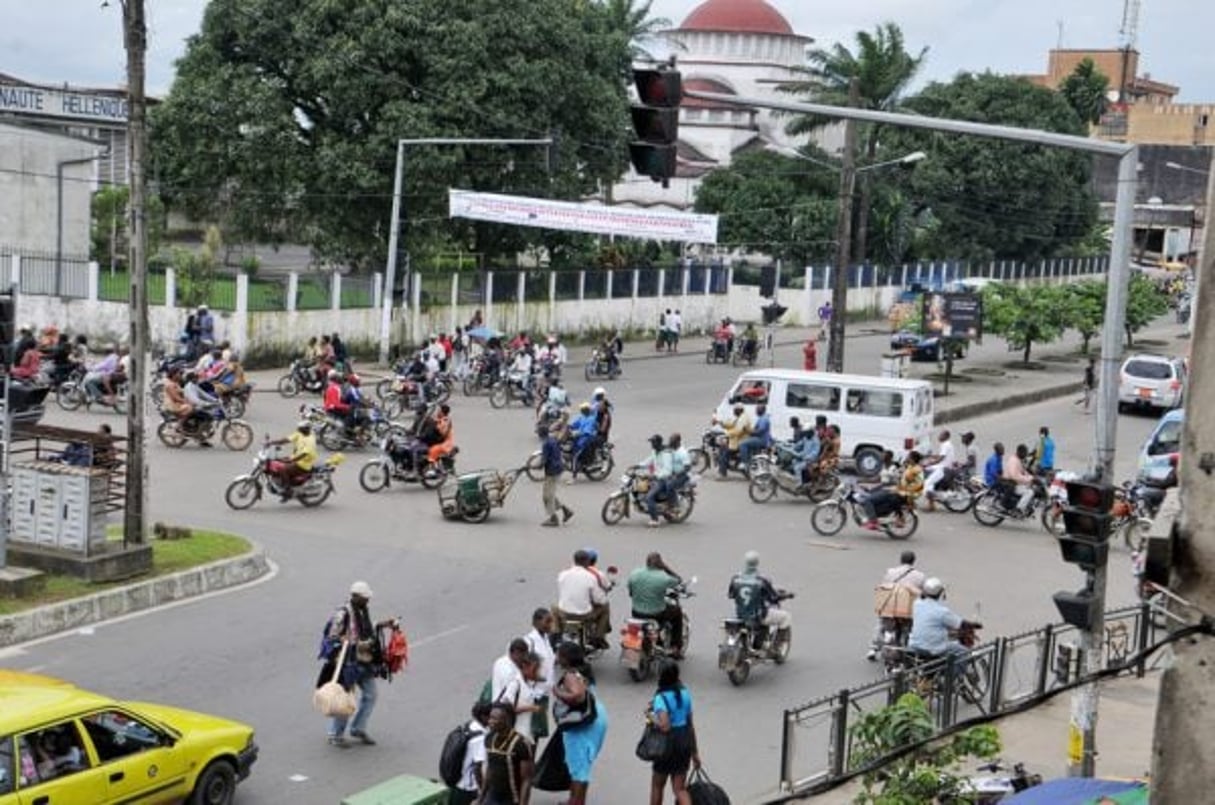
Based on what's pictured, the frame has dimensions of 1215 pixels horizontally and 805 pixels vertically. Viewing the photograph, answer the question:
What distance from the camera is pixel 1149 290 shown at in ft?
174

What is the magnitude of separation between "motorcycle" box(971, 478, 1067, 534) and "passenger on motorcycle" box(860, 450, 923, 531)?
1.53 meters

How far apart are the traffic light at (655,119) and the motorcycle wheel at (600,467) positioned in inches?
541

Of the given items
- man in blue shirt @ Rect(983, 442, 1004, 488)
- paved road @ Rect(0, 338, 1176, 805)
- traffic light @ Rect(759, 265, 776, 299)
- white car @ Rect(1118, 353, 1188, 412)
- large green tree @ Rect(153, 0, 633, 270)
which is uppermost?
large green tree @ Rect(153, 0, 633, 270)

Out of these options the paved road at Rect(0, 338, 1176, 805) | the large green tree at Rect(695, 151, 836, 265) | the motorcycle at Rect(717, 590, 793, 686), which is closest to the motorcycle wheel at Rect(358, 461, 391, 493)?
the paved road at Rect(0, 338, 1176, 805)

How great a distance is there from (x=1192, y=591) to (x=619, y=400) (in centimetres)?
3225

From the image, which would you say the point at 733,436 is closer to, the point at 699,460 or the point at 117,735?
the point at 699,460

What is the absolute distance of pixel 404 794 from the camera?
982 centimetres

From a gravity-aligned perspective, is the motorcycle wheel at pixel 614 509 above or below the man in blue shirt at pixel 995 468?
below

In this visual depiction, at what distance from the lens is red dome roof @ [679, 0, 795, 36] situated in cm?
9738

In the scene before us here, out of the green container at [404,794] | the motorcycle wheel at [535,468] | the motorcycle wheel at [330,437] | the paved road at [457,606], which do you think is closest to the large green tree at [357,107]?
the paved road at [457,606]

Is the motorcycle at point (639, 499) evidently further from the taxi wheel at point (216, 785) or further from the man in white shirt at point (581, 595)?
the taxi wheel at point (216, 785)

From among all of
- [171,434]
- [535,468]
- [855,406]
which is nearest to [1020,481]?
[855,406]

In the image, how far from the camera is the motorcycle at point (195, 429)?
26.0 metres

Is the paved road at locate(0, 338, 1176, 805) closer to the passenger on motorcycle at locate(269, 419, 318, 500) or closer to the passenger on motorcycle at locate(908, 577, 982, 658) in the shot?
the passenger on motorcycle at locate(269, 419, 318, 500)
